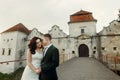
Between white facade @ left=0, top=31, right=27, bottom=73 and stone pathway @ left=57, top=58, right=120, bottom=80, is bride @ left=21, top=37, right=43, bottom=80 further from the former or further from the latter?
white facade @ left=0, top=31, right=27, bottom=73

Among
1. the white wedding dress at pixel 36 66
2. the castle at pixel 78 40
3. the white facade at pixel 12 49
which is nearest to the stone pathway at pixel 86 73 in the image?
the white wedding dress at pixel 36 66

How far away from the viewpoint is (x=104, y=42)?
2920 cm

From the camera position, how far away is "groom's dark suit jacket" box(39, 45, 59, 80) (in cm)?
421

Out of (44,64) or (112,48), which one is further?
(112,48)

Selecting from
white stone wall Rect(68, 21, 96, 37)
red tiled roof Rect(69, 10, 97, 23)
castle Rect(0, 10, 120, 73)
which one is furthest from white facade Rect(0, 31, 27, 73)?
red tiled roof Rect(69, 10, 97, 23)

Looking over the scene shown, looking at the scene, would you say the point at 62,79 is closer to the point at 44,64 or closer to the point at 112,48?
the point at 44,64

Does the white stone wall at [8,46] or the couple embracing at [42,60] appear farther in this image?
the white stone wall at [8,46]

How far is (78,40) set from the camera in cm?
3062

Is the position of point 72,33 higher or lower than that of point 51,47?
higher

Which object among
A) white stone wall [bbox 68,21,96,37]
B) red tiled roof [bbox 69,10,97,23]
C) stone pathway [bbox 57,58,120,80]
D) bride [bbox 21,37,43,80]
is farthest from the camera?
red tiled roof [bbox 69,10,97,23]

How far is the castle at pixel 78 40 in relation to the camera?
29183mm

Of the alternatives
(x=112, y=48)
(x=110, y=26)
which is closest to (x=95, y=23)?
(x=110, y=26)

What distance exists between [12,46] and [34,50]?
103 feet

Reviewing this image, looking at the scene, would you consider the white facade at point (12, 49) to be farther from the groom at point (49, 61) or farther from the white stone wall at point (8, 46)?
the groom at point (49, 61)
